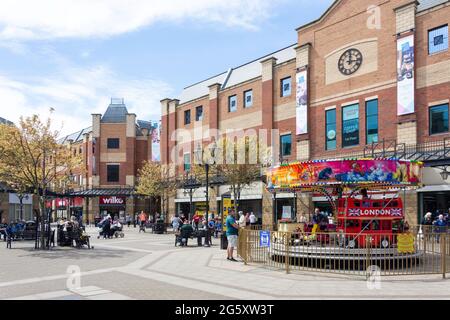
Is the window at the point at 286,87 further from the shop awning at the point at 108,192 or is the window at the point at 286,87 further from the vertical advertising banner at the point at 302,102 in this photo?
the shop awning at the point at 108,192

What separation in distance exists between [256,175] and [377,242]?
17333mm

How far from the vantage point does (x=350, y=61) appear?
2859cm

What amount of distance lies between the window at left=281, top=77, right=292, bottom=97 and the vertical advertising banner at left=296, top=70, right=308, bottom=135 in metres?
1.60

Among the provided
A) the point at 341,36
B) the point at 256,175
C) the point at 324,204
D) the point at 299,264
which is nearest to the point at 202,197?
the point at 256,175

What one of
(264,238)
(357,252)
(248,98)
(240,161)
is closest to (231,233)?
(264,238)

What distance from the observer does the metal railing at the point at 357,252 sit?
11922mm

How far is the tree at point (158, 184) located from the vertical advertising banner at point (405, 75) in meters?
21.2

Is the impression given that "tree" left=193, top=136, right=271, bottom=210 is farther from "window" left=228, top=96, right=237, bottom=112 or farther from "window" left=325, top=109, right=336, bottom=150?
"window" left=228, top=96, right=237, bottom=112

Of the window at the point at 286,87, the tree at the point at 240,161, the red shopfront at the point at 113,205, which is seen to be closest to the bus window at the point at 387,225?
the tree at the point at 240,161

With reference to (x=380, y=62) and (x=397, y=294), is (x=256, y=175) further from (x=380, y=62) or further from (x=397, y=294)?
(x=397, y=294)

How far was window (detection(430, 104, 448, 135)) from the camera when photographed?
77.9ft

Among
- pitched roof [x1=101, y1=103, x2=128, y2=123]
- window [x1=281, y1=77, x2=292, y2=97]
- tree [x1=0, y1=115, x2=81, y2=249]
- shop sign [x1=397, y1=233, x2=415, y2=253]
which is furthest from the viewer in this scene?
pitched roof [x1=101, y1=103, x2=128, y2=123]

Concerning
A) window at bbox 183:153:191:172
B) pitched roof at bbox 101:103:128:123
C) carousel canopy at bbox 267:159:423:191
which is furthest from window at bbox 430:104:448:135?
pitched roof at bbox 101:103:128:123

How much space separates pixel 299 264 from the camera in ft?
42.9
